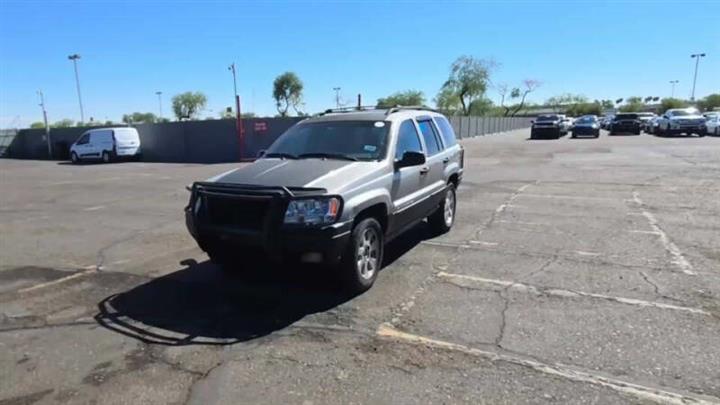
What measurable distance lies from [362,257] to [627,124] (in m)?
39.6

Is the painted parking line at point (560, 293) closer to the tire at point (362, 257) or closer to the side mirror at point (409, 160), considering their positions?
the tire at point (362, 257)

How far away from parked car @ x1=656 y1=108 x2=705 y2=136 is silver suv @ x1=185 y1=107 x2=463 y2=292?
108ft

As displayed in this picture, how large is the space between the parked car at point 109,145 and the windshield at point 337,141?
25362mm

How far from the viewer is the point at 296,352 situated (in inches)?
154

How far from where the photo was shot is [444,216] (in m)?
7.54

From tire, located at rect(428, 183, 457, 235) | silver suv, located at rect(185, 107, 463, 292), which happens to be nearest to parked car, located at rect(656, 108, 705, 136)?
tire, located at rect(428, 183, 457, 235)

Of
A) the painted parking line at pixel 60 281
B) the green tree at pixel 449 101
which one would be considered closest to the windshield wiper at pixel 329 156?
the painted parking line at pixel 60 281

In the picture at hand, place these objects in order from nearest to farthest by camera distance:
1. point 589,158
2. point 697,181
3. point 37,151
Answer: point 697,181 → point 589,158 → point 37,151

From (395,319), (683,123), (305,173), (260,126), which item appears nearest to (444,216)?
(305,173)

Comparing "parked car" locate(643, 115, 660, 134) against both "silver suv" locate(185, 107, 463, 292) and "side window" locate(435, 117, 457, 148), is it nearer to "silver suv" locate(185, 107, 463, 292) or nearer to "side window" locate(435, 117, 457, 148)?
"side window" locate(435, 117, 457, 148)

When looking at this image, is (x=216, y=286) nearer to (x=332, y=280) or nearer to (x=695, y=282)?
(x=332, y=280)

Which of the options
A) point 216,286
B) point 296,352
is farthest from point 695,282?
point 216,286

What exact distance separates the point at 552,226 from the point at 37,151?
4303cm

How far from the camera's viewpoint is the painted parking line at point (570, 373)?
3119 mm
